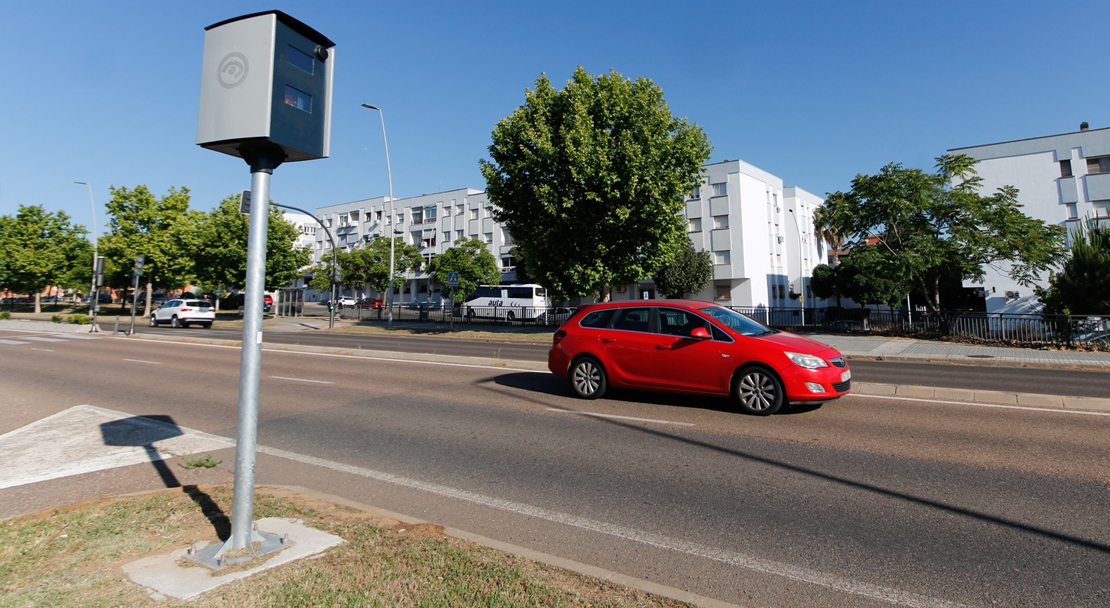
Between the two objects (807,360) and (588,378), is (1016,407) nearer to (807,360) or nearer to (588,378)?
(807,360)

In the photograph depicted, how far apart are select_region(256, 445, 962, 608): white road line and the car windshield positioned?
489 centimetres

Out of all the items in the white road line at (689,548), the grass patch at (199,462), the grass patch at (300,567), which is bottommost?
the white road line at (689,548)

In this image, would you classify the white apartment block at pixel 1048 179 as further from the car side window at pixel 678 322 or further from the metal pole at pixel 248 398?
the metal pole at pixel 248 398

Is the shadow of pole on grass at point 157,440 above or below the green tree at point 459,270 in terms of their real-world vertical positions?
below

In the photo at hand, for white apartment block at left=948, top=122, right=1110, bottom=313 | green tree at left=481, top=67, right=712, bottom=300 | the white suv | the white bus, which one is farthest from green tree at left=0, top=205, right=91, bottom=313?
white apartment block at left=948, top=122, right=1110, bottom=313

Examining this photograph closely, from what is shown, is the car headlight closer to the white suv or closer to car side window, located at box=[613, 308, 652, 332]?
car side window, located at box=[613, 308, 652, 332]

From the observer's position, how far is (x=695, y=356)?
8711 mm

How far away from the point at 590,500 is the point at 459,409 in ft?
14.5

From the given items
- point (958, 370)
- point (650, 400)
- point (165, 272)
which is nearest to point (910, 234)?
point (958, 370)

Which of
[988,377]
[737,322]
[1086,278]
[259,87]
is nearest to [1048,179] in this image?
[1086,278]

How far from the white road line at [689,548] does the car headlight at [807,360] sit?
4598 millimetres

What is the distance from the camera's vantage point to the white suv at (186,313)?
34.7 m

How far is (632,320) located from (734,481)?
4356mm

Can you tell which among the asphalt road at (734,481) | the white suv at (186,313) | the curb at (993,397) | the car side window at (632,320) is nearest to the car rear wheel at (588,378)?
the asphalt road at (734,481)
